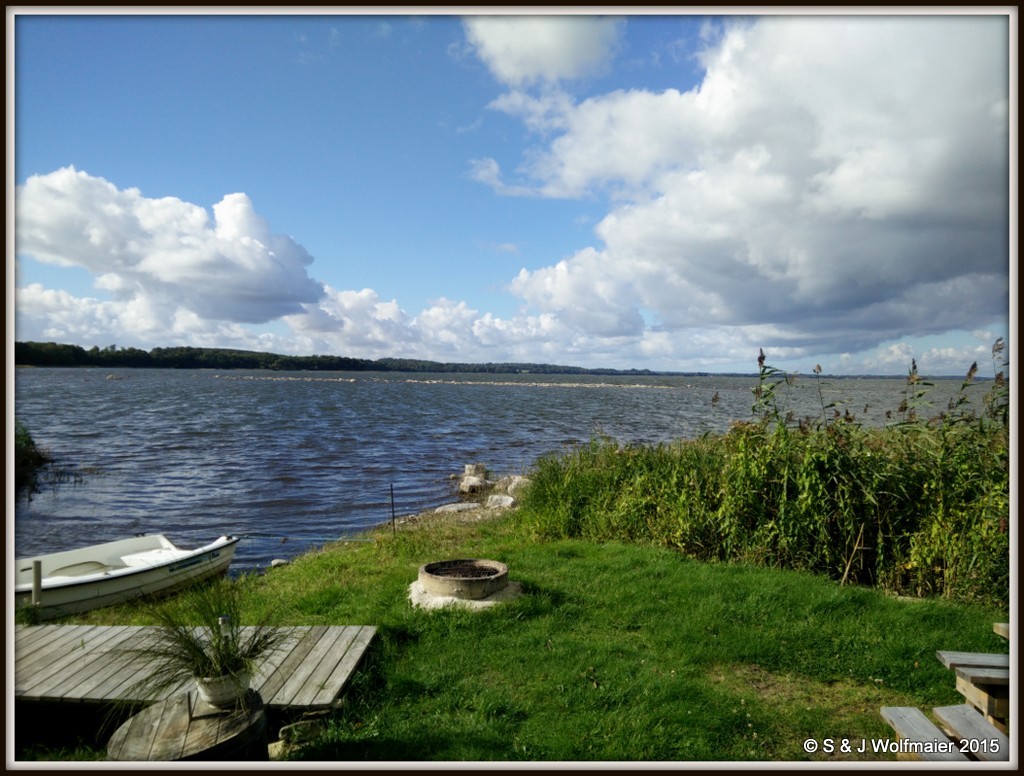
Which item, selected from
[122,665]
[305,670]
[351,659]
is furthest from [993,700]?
[122,665]

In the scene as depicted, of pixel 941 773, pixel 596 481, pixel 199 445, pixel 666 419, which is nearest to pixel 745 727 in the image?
pixel 941 773

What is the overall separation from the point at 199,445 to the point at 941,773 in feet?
110

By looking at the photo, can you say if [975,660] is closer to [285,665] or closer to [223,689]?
[223,689]

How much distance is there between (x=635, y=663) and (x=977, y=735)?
2.56m

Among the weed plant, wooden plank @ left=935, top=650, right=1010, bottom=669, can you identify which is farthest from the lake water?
wooden plank @ left=935, top=650, right=1010, bottom=669

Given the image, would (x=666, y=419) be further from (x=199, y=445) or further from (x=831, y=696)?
(x=831, y=696)

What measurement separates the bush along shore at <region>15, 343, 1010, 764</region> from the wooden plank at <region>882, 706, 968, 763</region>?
0.67 meters

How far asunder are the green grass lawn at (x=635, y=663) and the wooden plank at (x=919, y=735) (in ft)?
2.35

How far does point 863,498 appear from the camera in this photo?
26.4ft

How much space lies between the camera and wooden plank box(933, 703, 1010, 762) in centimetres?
358

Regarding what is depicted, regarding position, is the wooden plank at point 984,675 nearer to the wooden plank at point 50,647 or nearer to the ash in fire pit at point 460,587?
the ash in fire pit at point 460,587

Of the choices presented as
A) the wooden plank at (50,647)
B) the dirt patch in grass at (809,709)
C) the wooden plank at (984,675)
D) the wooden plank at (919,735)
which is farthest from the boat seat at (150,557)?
the wooden plank at (984,675)

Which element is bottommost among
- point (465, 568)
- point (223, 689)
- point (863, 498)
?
point (465, 568)

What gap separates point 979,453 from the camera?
7840 millimetres
